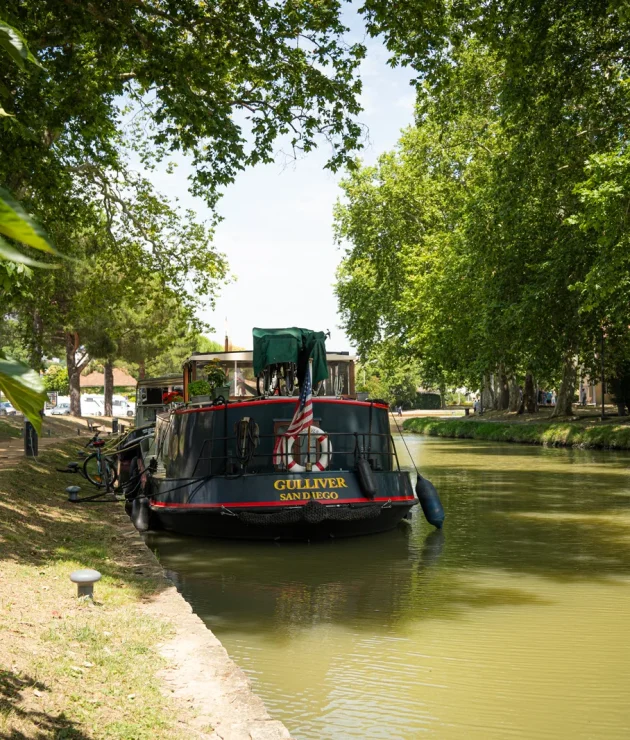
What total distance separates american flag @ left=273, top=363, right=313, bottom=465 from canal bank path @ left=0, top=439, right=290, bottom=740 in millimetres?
4432

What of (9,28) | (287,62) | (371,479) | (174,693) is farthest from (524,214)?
(9,28)

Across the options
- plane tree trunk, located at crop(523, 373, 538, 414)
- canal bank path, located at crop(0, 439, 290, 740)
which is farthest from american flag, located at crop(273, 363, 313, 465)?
plane tree trunk, located at crop(523, 373, 538, 414)

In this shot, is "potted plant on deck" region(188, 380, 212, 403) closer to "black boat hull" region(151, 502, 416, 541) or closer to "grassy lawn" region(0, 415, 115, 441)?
"black boat hull" region(151, 502, 416, 541)

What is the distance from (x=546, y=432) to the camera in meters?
38.0

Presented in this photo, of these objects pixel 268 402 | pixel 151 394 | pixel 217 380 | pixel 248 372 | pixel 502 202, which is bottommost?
pixel 268 402

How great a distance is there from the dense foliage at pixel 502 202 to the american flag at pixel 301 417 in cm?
532

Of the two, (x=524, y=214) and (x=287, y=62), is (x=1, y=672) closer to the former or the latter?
(x=287, y=62)

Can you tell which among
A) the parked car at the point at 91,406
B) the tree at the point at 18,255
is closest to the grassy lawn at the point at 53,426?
the parked car at the point at 91,406

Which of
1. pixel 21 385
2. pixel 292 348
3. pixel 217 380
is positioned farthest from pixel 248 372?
pixel 21 385

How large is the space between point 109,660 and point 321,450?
8921mm

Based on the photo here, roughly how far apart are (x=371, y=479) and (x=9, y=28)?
1278 cm

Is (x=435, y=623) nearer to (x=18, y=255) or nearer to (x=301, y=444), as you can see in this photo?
(x=301, y=444)

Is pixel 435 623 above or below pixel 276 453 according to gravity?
below

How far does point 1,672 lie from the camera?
479 centimetres
